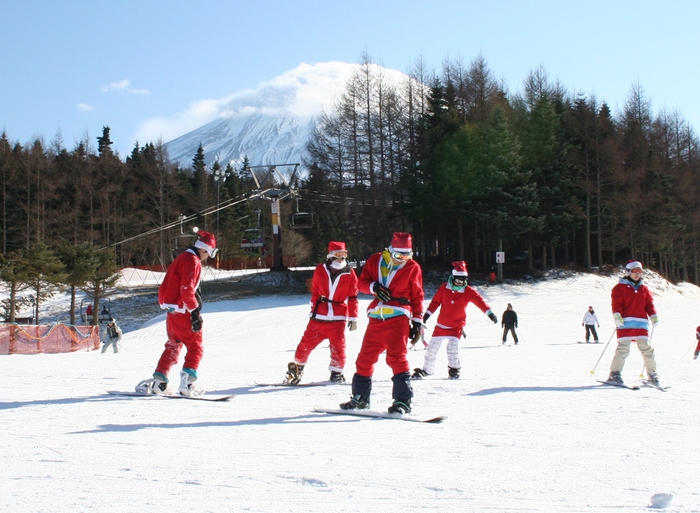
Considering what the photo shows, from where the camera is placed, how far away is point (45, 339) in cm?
1797

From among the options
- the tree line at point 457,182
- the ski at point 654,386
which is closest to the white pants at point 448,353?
the ski at point 654,386

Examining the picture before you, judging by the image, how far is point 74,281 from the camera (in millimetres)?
30562

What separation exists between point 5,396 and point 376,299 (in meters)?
4.19

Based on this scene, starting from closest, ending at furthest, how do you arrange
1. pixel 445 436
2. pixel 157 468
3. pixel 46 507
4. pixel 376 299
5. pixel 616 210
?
pixel 46 507
pixel 157 468
pixel 445 436
pixel 376 299
pixel 616 210

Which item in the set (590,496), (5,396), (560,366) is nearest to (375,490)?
(590,496)

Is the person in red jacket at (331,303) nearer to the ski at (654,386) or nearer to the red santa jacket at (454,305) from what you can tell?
the red santa jacket at (454,305)

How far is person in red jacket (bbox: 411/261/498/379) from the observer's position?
30.2 feet

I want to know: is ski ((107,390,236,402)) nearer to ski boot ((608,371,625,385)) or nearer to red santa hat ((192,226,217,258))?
red santa hat ((192,226,217,258))

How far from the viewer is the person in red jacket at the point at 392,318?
607cm

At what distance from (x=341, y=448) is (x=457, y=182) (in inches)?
1423

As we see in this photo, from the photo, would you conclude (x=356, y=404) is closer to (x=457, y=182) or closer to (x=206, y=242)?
(x=206, y=242)

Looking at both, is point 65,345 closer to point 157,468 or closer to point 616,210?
point 157,468

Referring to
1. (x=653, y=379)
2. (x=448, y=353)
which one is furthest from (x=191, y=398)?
(x=653, y=379)

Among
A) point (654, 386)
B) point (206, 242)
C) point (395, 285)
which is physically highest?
point (206, 242)
